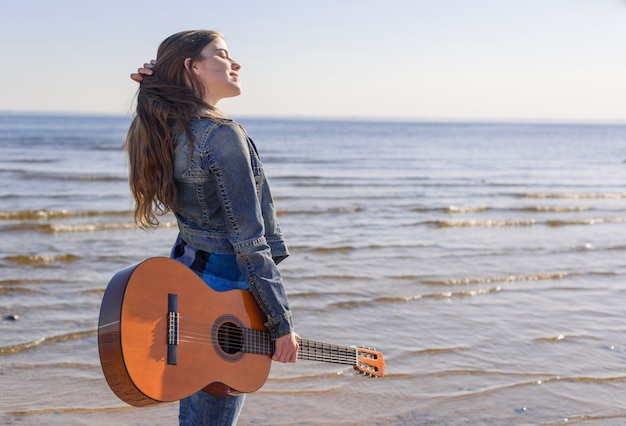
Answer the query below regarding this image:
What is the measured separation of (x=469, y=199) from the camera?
17.3m

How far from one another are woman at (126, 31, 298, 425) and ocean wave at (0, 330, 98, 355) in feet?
11.4

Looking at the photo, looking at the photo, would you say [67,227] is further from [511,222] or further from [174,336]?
[174,336]

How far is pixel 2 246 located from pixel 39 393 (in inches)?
225

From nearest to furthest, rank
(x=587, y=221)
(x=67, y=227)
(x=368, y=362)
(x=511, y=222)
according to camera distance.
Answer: (x=368, y=362)
(x=67, y=227)
(x=511, y=222)
(x=587, y=221)

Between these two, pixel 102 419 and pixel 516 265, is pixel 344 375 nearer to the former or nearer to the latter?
pixel 102 419

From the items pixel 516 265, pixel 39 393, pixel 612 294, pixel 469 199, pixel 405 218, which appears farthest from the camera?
pixel 469 199

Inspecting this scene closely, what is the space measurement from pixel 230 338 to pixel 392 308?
4.66m

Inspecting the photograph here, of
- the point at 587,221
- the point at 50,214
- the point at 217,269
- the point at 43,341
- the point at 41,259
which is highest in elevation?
the point at 217,269

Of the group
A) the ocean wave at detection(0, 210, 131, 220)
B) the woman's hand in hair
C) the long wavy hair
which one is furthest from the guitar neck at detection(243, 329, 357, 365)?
the ocean wave at detection(0, 210, 131, 220)

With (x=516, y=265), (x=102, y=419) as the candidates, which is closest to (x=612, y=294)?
(x=516, y=265)

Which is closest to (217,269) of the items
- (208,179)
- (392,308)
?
(208,179)

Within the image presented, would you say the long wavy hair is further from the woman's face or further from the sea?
the sea

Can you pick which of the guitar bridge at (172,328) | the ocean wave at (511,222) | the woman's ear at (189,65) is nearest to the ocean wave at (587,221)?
the ocean wave at (511,222)

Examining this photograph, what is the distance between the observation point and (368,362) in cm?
323
